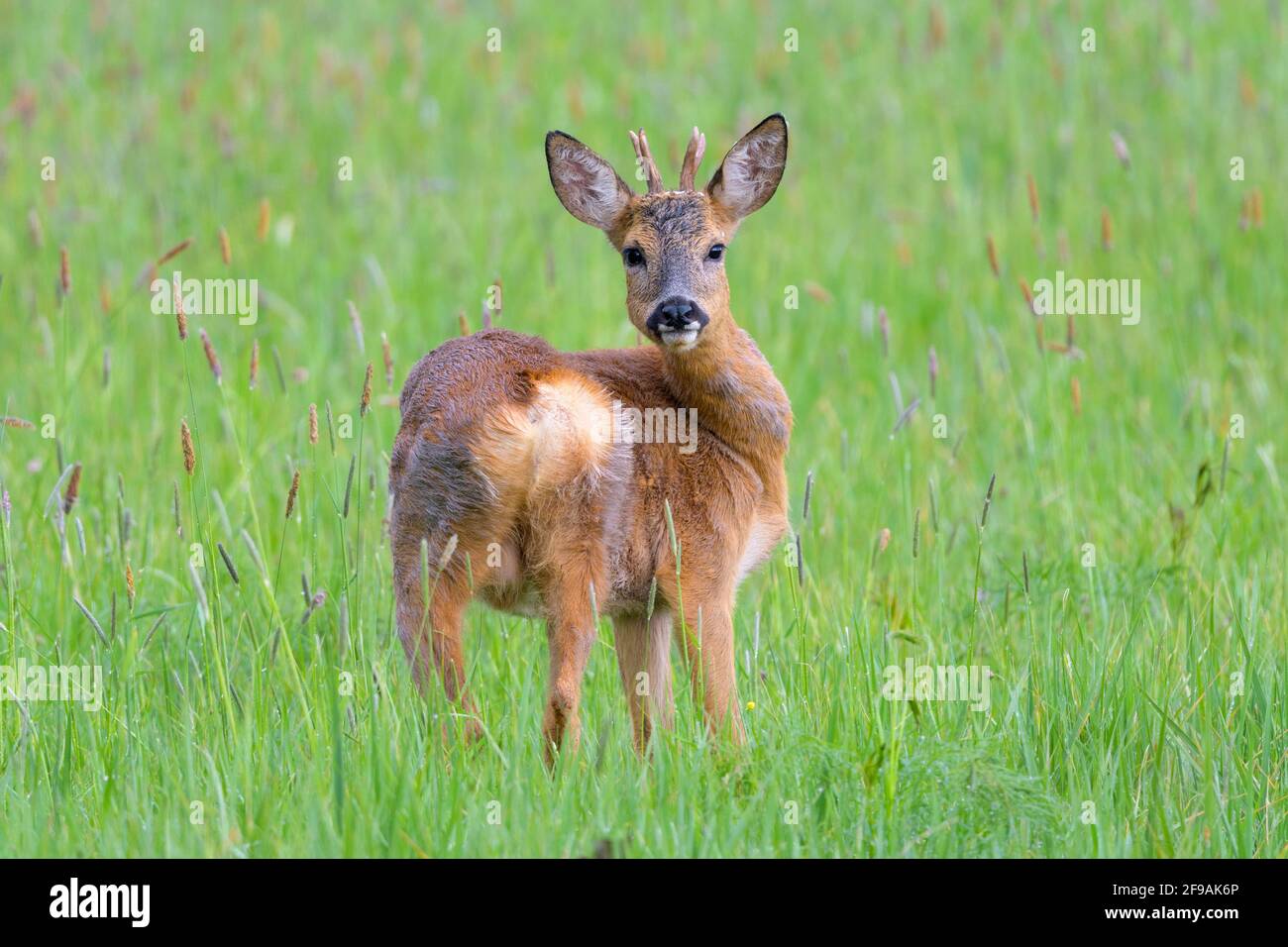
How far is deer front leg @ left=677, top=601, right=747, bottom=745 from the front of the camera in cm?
498

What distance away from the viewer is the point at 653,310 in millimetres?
5148

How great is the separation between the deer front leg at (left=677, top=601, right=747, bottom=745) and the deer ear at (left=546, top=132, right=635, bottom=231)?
1.29 meters

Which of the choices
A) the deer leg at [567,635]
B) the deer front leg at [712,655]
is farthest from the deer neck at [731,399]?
the deer leg at [567,635]

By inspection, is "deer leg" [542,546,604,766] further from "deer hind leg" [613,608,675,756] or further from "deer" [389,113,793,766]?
"deer hind leg" [613,608,675,756]

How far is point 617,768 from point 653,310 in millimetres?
1383

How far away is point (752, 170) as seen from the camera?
5.66 metres

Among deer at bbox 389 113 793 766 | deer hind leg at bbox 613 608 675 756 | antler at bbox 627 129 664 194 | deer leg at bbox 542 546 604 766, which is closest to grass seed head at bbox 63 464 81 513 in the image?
deer at bbox 389 113 793 766

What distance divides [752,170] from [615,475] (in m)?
1.32

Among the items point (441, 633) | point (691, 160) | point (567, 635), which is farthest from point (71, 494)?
→ point (691, 160)

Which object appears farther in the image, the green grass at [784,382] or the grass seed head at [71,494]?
the grass seed head at [71,494]

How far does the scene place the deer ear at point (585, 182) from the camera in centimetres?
553

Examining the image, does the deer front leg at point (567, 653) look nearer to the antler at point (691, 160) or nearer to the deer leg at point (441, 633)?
the deer leg at point (441, 633)

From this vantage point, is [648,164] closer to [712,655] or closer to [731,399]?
[731,399]
